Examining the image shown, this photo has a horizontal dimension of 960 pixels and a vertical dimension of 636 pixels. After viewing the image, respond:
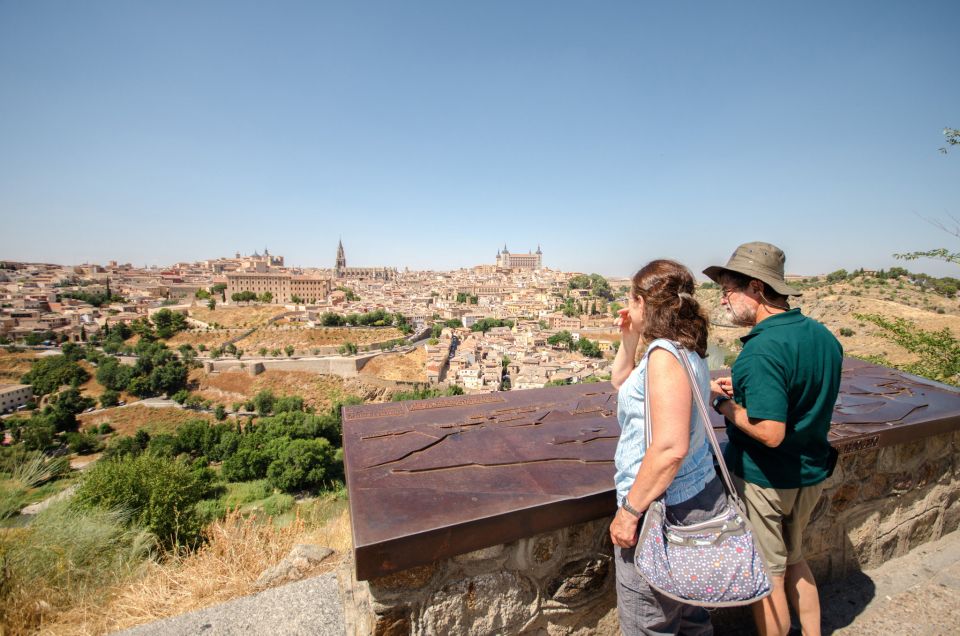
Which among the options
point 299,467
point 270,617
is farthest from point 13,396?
point 270,617

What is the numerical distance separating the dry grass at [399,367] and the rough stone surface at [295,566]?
32903 mm

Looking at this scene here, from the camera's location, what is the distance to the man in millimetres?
1220

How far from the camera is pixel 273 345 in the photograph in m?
41.3

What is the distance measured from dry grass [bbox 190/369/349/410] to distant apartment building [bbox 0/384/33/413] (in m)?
10.4

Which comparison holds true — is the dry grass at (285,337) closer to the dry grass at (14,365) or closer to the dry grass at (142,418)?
the dry grass at (14,365)

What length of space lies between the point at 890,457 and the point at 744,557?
62.1 inches

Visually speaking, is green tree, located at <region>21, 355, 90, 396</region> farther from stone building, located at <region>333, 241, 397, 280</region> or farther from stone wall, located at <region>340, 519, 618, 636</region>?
stone building, located at <region>333, 241, 397, 280</region>

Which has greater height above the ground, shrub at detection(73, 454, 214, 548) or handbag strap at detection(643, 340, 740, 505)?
handbag strap at detection(643, 340, 740, 505)

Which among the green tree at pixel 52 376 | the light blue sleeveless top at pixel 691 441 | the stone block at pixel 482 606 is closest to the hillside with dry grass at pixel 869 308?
the light blue sleeveless top at pixel 691 441

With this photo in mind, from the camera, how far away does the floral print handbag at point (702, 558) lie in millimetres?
Result: 1042

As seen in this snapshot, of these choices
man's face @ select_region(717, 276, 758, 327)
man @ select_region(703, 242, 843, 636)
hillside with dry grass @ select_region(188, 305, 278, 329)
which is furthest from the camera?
hillside with dry grass @ select_region(188, 305, 278, 329)

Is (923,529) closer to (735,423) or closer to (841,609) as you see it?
(841,609)

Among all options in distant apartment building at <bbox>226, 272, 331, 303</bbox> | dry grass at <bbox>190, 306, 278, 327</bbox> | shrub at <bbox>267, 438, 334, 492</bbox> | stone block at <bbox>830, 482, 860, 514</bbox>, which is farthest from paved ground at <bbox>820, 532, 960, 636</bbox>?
distant apartment building at <bbox>226, 272, 331, 303</bbox>

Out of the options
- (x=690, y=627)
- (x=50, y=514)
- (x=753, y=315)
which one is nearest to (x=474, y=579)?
(x=690, y=627)
